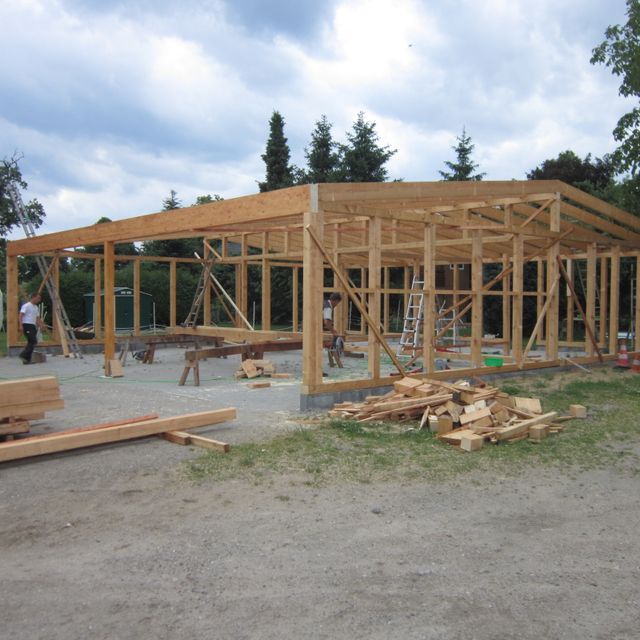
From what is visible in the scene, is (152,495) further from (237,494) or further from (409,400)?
(409,400)

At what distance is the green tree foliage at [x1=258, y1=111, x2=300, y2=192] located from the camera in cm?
3594

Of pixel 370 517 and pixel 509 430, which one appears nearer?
pixel 370 517

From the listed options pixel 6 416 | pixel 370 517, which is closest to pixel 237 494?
pixel 370 517

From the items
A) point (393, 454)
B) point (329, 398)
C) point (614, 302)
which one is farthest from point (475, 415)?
point (614, 302)

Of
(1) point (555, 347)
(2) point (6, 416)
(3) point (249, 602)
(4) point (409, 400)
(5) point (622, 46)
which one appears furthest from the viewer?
(5) point (622, 46)

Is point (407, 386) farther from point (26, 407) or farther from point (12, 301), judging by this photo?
point (12, 301)

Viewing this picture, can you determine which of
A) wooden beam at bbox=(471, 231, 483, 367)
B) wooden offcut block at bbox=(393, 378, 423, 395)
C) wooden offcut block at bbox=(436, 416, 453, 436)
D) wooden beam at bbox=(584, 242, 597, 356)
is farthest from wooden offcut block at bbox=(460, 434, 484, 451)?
wooden beam at bbox=(584, 242, 597, 356)

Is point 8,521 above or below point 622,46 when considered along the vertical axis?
below

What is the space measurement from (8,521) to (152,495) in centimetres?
102

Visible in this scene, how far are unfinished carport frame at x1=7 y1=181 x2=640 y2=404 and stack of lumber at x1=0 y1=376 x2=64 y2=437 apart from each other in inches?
123

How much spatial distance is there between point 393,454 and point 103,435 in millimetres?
2886

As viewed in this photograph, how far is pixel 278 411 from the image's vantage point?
8.62 metres

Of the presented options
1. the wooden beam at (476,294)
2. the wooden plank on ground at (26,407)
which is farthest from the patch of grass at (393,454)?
the wooden beam at (476,294)

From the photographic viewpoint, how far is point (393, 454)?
6.40 m
